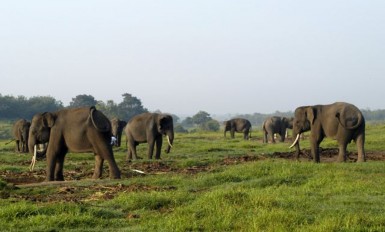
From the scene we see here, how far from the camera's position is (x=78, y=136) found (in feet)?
47.1

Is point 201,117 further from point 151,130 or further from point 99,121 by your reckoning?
point 99,121

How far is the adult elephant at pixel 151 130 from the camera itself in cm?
2150

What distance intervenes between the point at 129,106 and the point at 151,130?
92665 millimetres

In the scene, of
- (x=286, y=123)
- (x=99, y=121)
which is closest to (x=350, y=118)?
(x=99, y=121)

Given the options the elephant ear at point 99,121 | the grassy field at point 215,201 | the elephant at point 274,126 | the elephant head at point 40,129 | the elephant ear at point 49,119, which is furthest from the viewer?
the elephant at point 274,126

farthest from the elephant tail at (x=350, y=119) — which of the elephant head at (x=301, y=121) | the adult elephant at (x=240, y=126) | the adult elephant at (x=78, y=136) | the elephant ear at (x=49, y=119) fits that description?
the adult elephant at (x=240, y=126)

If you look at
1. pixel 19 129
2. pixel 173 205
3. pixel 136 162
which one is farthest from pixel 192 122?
pixel 173 205

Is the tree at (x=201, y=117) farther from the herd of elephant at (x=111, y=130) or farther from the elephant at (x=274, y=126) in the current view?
the herd of elephant at (x=111, y=130)

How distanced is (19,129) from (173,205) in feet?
69.1

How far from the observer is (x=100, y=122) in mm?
14312

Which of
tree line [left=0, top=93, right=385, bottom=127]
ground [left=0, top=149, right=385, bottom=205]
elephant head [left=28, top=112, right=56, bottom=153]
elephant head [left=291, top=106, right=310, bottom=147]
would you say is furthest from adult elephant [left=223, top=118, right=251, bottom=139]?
tree line [left=0, top=93, right=385, bottom=127]

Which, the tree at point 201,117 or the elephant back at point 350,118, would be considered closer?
the elephant back at point 350,118

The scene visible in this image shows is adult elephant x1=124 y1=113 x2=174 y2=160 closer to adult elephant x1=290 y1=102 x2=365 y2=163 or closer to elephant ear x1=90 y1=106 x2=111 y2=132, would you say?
adult elephant x1=290 y1=102 x2=365 y2=163

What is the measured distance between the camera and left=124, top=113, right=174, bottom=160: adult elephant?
21500mm
